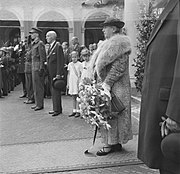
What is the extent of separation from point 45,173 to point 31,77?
346 cm

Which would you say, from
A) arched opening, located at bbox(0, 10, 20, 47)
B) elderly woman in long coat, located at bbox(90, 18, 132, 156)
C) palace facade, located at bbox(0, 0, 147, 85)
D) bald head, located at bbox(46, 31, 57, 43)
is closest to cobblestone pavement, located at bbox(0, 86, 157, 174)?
elderly woman in long coat, located at bbox(90, 18, 132, 156)

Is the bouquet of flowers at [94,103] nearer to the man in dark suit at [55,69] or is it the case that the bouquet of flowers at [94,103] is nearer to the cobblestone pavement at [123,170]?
the cobblestone pavement at [123,170]

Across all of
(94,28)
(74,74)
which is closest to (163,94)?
(94,28)

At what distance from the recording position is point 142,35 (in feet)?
12.0

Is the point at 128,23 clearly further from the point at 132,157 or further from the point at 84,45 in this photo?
the point at 132,157

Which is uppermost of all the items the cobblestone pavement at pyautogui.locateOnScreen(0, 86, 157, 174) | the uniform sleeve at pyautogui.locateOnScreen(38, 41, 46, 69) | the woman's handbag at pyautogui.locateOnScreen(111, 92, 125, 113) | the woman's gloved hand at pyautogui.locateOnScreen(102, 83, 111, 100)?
the uniform sleeve at pyautogui.locateOnScreen(38, 41, 46, 69)

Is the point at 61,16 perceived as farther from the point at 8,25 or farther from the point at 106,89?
the point at 106,89

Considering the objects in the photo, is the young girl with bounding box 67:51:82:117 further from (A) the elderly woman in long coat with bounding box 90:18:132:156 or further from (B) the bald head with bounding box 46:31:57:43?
(A) the elderly woman in long coat with bounding box 90:18:132:156

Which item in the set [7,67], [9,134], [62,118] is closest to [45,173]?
[9,134]

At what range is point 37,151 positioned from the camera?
3.88 meters

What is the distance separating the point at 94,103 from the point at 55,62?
2.57 metres

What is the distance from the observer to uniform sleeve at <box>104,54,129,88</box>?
3316mm

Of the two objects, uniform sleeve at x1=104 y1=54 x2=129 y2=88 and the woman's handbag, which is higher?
uniform sleeve at x1=104 y1=54 x2=129 y2=88

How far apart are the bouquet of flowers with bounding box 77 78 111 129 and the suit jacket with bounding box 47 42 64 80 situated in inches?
82.1
